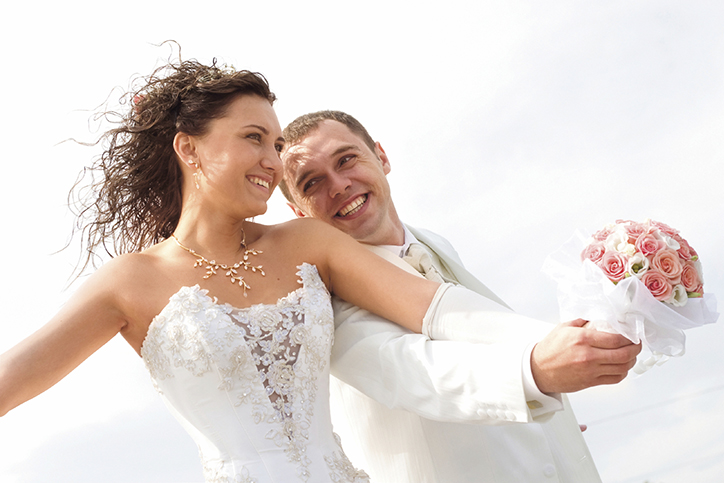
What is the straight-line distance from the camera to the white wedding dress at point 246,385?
133 inches

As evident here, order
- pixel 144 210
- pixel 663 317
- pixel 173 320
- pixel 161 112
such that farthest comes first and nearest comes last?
pixel 144 210 < pixel 161 112 < pixel 173 320 < pixel 663 317

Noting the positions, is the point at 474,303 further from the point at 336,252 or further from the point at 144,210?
the point at 144,210

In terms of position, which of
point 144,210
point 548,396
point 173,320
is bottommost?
point 548,396

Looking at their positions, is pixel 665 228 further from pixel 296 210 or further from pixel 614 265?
pixel 296 210

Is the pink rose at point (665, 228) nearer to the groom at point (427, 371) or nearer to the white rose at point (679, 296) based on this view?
the white rose at point (679, 296)

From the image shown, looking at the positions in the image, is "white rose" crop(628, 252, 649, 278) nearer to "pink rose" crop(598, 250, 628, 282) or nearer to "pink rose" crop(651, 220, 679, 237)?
"pink rose" crop(598, 250, 628, 282)

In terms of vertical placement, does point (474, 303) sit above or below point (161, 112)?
below

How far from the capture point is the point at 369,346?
3654 millimetres

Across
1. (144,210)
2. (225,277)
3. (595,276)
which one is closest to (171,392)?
(225,277)

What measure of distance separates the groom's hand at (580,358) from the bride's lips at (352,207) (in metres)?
2.24

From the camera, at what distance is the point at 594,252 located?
268 centimetres

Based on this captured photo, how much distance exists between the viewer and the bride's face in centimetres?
376

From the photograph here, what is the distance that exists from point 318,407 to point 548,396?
1.29 meters

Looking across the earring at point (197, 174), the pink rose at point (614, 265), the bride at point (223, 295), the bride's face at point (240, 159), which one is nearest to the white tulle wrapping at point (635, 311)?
the pink rose at point (614, 265)
